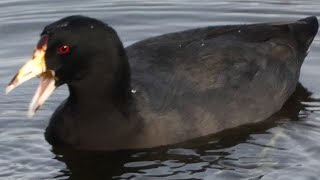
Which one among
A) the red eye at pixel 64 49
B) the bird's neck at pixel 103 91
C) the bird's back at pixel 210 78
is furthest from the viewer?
the bird's back at pixel 210 78

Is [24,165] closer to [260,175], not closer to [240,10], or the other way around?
[260,175]

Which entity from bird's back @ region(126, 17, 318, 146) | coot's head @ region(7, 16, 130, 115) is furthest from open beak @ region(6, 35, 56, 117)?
bird's back @ region(126, 17, 318, 146)

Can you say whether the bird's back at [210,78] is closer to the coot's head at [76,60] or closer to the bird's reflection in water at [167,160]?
the bird's reflection in water at [167,160]

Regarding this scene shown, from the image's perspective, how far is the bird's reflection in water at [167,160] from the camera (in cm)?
791

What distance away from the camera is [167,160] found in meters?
8.15

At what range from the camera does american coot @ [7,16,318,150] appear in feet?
26.0

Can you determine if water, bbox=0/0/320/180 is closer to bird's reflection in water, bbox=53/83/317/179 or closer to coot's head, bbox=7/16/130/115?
bird's reflection in water, bbox=53/83/317/179

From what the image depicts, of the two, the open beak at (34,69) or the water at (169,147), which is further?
the water at (169,147)

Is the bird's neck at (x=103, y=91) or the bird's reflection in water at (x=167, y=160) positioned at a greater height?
the bird's neck at (x=103, y=91)

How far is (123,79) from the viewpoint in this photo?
27.0 ft

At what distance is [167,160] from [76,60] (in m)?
1.06

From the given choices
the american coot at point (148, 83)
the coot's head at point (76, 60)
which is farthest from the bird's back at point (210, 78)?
the coot's head at point (76, 60)

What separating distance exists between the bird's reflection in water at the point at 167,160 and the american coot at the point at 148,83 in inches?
2.8

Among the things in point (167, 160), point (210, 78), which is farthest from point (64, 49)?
point (210, 78)
